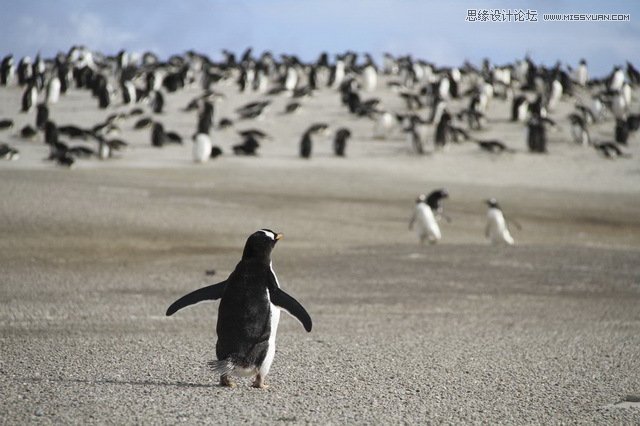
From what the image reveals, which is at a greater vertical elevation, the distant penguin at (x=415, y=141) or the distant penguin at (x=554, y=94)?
the distant penguin at (x=554, y=94)

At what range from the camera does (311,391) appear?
17.0ft

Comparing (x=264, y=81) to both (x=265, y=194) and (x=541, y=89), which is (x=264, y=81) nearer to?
(x=541, y=89)

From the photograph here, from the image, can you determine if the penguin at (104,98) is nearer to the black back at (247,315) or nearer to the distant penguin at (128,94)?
the distant penguin at (128,94)

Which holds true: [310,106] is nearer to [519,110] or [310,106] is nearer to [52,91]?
[519,110]

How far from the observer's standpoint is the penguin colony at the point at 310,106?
2523cm

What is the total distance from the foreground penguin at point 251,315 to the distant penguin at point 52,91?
94.2 feet

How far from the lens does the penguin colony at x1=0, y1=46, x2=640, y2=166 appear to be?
82.8 feet

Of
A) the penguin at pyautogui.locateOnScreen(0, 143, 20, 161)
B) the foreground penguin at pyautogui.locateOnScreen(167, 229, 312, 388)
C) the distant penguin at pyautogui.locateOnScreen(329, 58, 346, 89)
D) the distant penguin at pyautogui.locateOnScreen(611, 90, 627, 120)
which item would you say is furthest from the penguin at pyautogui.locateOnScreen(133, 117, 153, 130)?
the foreground penguin at pyautogui.locateOnScreen(167, 229, 312, 388)

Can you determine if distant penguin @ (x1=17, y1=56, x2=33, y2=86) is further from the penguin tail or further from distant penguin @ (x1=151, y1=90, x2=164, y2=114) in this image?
the penguin tail

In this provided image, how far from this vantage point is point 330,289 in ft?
33.3

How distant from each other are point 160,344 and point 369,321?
7.72ft

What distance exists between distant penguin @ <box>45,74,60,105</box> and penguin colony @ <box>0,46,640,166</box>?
0.04m

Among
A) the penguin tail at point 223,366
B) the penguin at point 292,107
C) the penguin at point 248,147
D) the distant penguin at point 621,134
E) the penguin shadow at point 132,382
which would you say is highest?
the penguin at point 292,107

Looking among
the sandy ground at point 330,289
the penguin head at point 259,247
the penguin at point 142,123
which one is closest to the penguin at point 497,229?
the sandy ground at point 330,289
